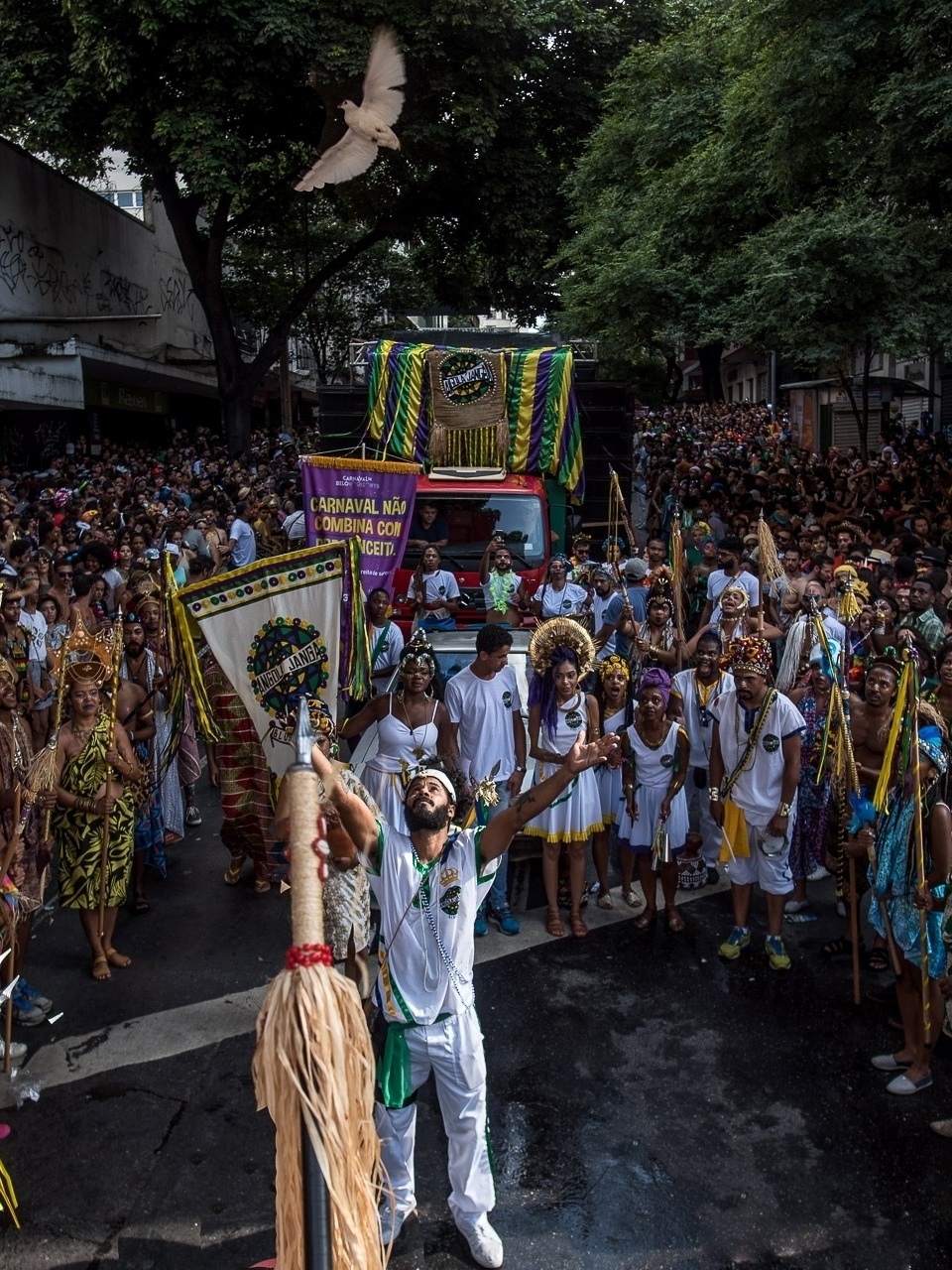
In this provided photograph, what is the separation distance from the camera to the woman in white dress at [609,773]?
679 centimetres

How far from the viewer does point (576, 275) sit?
23375 millimetres

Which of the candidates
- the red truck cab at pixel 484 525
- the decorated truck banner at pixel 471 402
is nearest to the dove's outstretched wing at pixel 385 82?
the decorated truck banner at pixel 471 402

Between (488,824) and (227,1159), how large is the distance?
1.96 metres

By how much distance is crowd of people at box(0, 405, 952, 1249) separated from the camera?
3932 mm

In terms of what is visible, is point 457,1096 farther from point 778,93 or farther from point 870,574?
point 778,93

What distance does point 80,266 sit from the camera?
2620 centimetres

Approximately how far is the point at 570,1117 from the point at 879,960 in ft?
7.52

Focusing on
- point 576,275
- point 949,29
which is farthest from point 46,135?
point 949,29

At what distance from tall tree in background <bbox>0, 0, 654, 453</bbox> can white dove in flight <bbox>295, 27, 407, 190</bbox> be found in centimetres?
622

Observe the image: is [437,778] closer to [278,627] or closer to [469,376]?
[278,627]

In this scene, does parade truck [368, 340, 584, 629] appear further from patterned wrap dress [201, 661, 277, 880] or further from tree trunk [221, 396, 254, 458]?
tree trunk [221, 396, 254, 458]

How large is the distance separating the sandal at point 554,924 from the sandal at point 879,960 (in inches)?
67.7

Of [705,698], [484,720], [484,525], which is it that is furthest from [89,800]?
[484,525]

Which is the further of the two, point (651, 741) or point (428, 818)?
point (651, 741)
